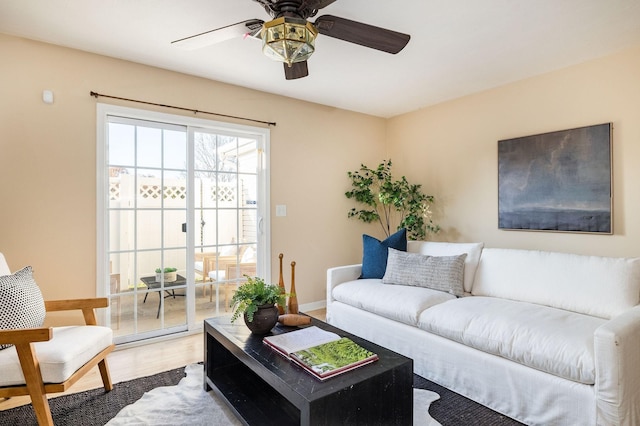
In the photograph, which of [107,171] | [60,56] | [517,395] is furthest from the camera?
[107,171]

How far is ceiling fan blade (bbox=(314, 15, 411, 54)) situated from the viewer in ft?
6.00

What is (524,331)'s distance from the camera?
6.33ft

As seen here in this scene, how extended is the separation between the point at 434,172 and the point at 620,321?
109 inches

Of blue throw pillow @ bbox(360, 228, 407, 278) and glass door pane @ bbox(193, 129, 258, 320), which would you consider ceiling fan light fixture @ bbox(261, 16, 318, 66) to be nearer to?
glass door pane @ bbox(193, 129, 258, 320)

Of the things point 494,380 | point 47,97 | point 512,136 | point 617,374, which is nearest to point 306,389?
point 494,380

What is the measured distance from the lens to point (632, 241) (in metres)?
2.80

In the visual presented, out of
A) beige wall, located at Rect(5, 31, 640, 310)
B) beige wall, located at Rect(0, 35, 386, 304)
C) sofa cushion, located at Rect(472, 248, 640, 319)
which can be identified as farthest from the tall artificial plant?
beige wall, located at Rect(0, 35, 386, 304)

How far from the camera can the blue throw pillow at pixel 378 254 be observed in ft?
11.0

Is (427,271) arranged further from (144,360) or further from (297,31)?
(144,360)

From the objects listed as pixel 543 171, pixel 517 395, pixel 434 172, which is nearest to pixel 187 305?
pixel 517 395

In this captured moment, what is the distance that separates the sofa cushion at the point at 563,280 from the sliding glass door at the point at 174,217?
221cm

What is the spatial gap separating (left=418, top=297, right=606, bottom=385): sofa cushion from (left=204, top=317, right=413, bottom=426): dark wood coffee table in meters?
0.69

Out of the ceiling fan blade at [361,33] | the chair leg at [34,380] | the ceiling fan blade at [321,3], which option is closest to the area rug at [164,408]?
the chair leg at [34,380]

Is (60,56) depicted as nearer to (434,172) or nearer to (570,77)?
(434,172)
